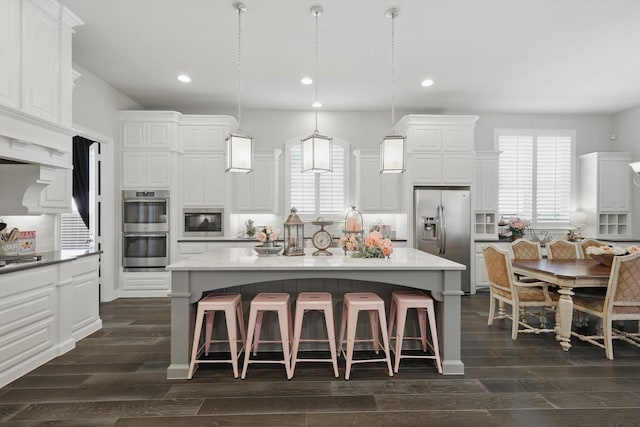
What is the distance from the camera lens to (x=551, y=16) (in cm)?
332

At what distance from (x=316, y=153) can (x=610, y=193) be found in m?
5.97

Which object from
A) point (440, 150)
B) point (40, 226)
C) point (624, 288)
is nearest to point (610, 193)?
point (440, 150)

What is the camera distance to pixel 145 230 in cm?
533

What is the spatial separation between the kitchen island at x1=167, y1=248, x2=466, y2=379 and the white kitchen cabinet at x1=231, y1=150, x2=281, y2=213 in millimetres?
3079

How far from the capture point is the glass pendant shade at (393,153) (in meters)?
3.06

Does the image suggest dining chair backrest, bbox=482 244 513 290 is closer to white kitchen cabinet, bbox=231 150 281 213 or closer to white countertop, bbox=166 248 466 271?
white countertop, bbox=166 248 466 271

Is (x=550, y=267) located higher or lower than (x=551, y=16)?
lower

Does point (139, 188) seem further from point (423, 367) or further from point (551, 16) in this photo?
point (551, 16)

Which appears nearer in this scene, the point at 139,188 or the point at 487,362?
the point at 487,362

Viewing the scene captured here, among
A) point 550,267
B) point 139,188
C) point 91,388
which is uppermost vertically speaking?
point 139,188

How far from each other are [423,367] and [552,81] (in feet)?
14.7

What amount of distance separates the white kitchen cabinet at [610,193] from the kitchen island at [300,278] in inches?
195

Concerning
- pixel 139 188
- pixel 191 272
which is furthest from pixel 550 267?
pixel 139 188

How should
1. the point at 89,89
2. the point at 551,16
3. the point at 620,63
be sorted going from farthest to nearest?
the point at 89,89 → the point at 620,63 → the point at 551,16
